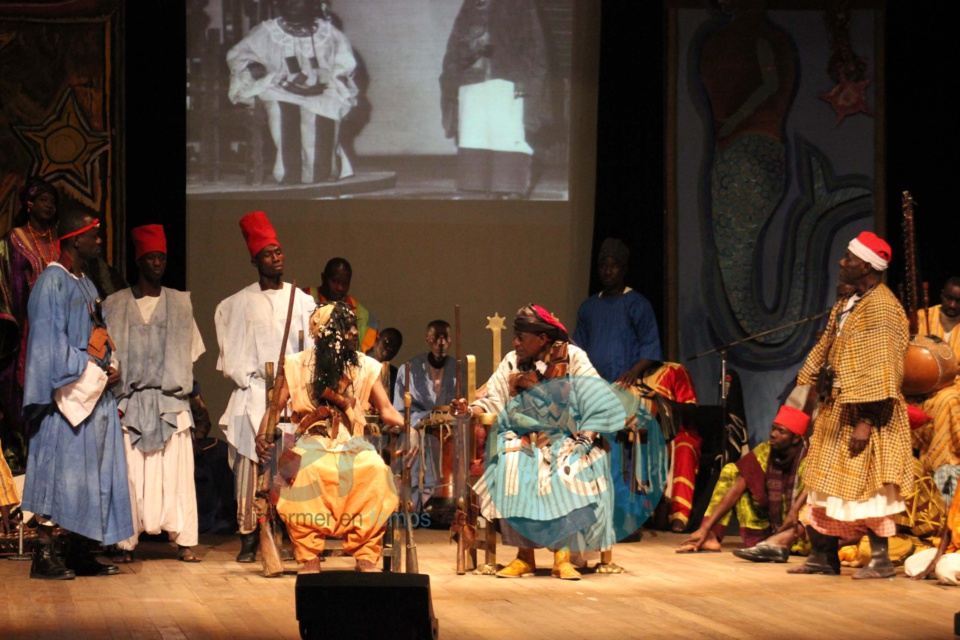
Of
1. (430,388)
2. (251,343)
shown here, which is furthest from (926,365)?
(251,343)

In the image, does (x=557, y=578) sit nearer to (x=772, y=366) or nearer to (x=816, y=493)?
(x=816, y=493)

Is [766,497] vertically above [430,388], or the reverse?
[430,388]

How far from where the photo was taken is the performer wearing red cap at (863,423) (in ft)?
21.2

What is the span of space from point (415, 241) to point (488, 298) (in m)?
0.63

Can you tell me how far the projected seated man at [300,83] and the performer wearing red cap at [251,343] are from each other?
8.11ft

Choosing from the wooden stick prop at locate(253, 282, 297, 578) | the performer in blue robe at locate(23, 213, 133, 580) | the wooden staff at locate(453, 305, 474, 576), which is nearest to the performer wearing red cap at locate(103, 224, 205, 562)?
the performer in blue robe at locate(23, 213, 133, 580)

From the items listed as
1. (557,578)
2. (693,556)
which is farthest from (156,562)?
(693,556)

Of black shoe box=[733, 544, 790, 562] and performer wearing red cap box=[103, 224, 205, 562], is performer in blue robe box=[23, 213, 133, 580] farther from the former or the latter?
black shoe box=[733, 544, 790, 562]

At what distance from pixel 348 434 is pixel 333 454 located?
0.41 ft

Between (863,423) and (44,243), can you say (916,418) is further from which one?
(44,243)

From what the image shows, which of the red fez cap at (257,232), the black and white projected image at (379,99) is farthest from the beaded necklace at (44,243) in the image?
the black and white projected image at (379,99)

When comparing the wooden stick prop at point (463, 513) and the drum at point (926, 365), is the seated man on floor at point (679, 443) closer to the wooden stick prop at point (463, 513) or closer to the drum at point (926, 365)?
the drum at point (926, 365)

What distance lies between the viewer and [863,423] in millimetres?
6539

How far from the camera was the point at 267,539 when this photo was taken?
6496 millimetres
